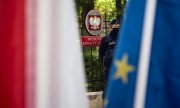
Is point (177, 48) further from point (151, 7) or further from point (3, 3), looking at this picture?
point (3, 3)

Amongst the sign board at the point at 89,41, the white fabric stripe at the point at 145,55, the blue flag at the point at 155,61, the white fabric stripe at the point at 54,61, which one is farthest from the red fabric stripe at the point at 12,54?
the sign board at the point at 89,41

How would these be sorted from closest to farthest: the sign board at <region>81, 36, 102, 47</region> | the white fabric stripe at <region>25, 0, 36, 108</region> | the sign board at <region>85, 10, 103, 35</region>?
the white fabric stripe at <region>25, 0, 36, 108</region>
the sign board at <region>81, 36, 102, 47</region>
the sign board at <region>85, 10, 103, 35</region>

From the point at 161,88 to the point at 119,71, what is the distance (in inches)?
8.7

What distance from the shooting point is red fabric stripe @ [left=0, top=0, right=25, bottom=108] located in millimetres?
2527

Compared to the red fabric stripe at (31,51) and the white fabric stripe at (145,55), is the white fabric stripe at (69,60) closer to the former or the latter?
the red fabric stripe at (31,51)

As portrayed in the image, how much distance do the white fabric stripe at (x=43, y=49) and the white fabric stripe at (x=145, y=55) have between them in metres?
0.43

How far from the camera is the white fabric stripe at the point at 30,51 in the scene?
8.27 feet

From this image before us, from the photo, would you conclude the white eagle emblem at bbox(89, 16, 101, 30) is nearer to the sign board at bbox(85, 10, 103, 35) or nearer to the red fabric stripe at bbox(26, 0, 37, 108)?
the sign board at bbox(85, 10, 103, 35)

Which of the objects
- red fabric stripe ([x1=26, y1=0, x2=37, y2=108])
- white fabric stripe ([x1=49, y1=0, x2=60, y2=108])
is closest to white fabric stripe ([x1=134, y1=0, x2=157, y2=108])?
white fabric stripe ([x1=49, y1=0, x2=60, y2=108])

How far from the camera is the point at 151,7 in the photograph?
2594mm

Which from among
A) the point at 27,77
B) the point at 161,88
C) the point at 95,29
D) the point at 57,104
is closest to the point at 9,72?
the point at 27,77

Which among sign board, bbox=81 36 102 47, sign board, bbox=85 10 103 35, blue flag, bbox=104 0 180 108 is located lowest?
sign board, bbox=81 36 102 47

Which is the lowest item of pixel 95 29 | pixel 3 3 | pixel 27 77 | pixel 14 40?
pixel 95 29

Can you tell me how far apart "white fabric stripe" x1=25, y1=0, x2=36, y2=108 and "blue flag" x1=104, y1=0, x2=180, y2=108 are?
38 cm
